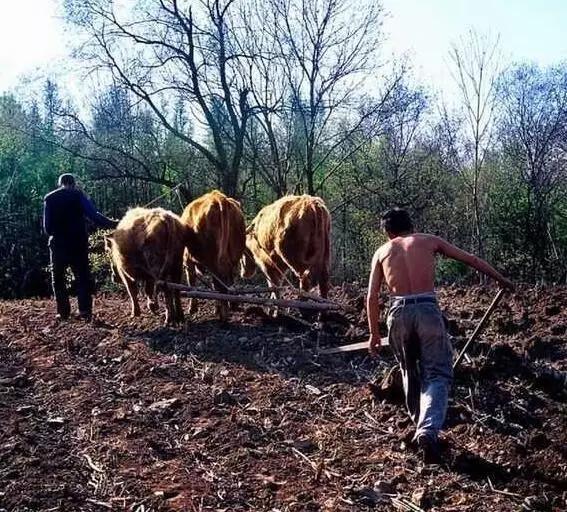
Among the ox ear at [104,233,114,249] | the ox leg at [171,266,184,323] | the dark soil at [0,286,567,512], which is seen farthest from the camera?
the ox ear at [104,233,114,249]

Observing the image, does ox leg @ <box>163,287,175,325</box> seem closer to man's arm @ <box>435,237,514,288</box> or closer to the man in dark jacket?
the man in dark jacket

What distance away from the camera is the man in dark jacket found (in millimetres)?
11328

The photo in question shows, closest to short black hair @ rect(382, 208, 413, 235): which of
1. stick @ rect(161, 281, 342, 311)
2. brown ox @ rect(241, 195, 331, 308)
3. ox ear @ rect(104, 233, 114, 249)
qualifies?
stick @ rect(161, 281, 342, 311)

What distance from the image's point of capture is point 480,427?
19.1 ft

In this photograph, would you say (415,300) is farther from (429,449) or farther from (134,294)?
(134,294)

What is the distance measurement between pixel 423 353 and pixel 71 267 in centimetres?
744

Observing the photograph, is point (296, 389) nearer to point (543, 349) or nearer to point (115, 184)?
point (543, 349)

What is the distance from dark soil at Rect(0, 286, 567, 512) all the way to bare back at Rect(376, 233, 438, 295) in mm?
1133

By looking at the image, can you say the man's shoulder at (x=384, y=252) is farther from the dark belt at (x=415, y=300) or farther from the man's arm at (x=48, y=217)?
the man's arm at (x=48, y=217)

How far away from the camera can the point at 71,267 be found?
11641 mm

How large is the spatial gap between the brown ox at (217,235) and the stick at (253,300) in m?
0.63

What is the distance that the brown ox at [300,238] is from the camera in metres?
10.6

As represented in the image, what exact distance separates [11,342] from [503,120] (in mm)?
20457

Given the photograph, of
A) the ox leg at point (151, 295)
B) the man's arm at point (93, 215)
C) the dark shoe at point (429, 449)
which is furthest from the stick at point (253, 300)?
the dark shoe at point (429, 449)
